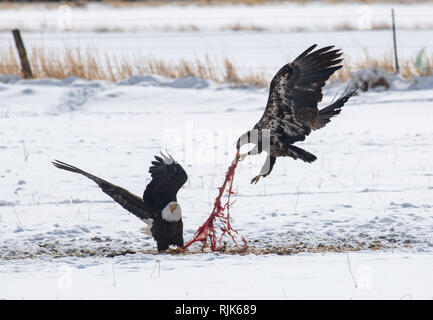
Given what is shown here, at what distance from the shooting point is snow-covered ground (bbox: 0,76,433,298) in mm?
5246

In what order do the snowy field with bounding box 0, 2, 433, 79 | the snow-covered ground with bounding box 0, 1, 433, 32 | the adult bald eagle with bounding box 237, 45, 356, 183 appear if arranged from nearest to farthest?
the adult bald eagle with bounding box 237, 45, 356, 183 < the snowy field with bounding box 0, 2, 433, 79 < the snow-covered ground with bounding box 0, 1, 433, 32

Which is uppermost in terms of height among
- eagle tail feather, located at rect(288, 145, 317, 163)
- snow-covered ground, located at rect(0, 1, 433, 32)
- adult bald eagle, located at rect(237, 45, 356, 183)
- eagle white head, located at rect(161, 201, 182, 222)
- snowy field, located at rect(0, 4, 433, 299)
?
adult bald eagle, located at rect(237, 45, 356, 183)

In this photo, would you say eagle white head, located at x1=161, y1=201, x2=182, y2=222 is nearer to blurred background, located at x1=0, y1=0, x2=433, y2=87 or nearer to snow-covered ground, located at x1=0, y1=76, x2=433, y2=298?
snow-covered ground, located at x1=0, y1=76, x2=433, y2=298

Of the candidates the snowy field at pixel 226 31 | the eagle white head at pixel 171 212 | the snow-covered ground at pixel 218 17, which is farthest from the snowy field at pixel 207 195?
the snow-covered ground at pixel 218 17

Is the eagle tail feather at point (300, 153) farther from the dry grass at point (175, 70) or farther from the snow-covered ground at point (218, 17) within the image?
the snow-covered ground at point (218, 17)

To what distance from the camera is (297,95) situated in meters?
6.10

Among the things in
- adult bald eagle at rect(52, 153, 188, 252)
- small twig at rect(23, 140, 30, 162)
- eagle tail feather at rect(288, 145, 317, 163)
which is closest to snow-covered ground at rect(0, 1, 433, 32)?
small twig at rect(23, 140, 30, 162)

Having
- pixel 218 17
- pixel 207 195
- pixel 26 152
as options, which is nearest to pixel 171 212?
pixel 207 195

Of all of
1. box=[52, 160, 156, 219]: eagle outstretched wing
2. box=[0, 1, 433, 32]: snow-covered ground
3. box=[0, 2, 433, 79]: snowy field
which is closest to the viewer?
box=[52, 160, 156, 219]: eagle outstretched wing

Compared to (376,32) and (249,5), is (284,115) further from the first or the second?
(249,5)

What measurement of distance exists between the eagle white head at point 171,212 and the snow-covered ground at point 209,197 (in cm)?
31

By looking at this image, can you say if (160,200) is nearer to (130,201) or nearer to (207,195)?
(130,201)
